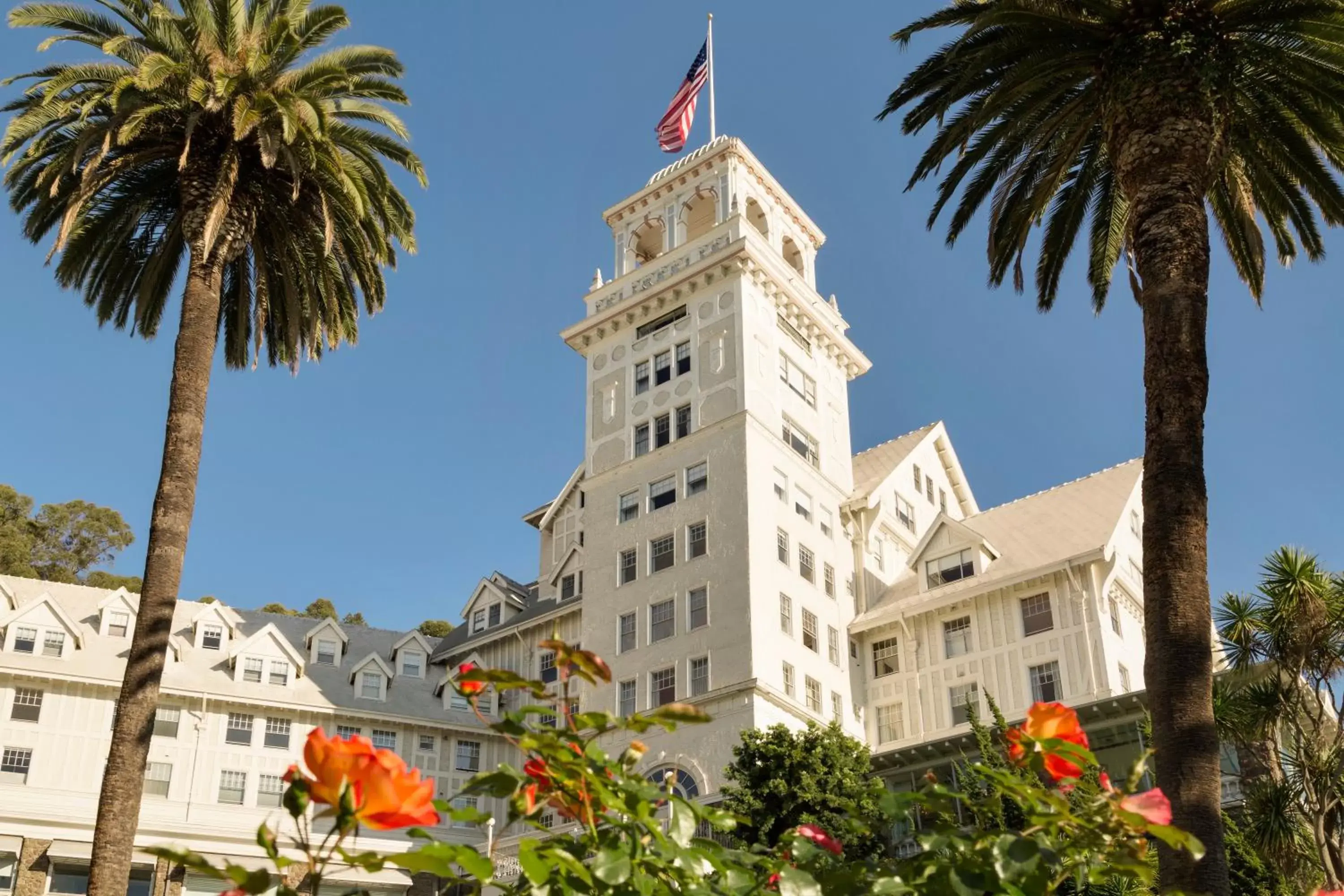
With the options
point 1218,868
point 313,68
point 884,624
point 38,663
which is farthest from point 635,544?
point 1218,868

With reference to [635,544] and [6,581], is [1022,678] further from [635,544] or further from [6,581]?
[6,581]

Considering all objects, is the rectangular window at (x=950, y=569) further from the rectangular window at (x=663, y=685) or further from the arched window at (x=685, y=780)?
the arched window at (x=685, y=780)

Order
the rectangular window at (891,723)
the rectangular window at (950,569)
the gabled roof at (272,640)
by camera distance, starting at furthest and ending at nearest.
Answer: the gabled roof at (272,640), the rectangular window at (950,569), the rectangular window at (891,723)

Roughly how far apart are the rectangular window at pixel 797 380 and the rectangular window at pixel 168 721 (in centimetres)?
2803

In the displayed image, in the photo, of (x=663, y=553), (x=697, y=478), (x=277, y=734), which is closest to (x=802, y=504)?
(x=697, y=478)

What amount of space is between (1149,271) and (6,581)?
5294 cm

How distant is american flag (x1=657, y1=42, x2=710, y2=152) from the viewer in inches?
2170

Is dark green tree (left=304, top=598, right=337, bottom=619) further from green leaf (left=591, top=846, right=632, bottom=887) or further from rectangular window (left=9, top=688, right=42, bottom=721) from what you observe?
green leaf (left=591, top=846, right=632, bottom=887)

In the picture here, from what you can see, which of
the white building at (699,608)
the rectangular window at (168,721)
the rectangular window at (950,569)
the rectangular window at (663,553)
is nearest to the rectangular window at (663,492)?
the white building at (699,608)

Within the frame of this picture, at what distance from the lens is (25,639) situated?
5453cm

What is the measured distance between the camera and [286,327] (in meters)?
31.5

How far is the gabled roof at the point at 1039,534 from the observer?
2008 inches

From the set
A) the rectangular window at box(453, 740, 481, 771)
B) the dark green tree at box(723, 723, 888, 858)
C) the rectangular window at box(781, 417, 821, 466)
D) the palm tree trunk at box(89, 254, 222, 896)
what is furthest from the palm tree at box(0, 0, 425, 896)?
the rectangular window at box(453, 740, 481, 771)

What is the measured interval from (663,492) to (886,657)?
10.9 metres
